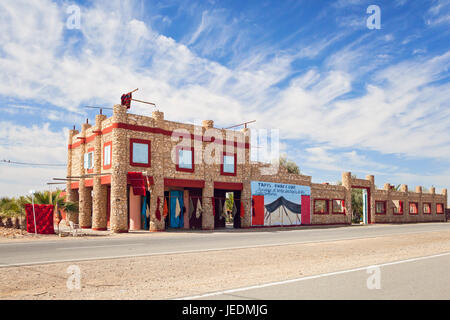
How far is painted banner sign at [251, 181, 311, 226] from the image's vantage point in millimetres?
36844

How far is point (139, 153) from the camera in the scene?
2944 cm

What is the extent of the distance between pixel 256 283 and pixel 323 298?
1.86m

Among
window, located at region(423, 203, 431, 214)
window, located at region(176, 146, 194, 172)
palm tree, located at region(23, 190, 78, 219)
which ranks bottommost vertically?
window, located at region(423, 203, 431, 214)

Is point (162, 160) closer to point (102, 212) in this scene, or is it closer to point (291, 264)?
point (102, 212)

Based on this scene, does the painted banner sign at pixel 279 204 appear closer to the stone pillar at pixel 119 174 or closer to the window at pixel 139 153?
A: the window at pixel 139 153

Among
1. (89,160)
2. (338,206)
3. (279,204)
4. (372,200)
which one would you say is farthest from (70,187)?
(372,200)

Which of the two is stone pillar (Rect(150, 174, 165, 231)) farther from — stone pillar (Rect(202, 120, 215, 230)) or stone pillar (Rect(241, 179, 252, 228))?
stone pillar (Rect(241, 179, 252, 228))

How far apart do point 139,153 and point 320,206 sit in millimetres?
22999

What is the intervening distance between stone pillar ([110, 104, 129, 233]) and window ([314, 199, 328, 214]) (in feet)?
74.2

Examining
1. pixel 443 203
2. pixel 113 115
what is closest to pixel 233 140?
pixel 113 115

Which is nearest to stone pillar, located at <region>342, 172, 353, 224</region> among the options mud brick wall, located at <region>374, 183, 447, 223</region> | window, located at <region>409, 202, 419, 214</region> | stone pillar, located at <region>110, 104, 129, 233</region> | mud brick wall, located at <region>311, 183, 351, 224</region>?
mud brick wall, located at <region>311, 183, 351, 224</region>

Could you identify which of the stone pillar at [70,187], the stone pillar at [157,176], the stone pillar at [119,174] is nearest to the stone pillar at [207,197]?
the stone pillar at [157,176]

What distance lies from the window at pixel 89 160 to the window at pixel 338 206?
27.0 m

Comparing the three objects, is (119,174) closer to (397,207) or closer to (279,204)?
(279,204)
